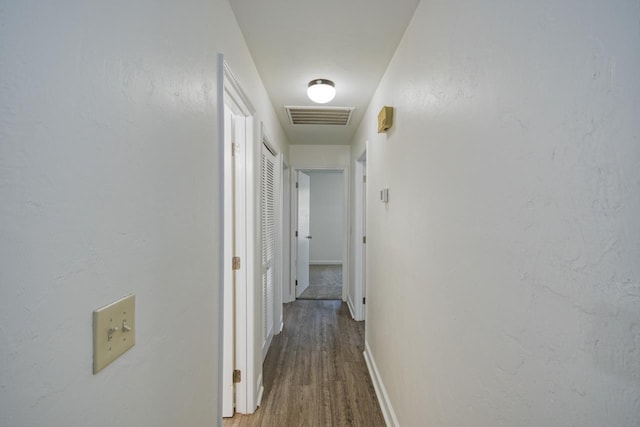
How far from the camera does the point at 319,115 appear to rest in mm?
3129

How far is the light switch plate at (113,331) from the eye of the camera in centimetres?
60

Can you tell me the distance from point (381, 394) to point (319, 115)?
2.55 metres

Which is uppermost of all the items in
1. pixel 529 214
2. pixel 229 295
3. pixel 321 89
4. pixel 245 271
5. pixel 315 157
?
pixel 321 89

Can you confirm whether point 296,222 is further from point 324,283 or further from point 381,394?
point 381,394

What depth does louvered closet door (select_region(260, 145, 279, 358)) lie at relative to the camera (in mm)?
2707

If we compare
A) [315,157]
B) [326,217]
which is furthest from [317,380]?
[326,217]

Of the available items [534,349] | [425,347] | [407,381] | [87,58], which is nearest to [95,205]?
[87,58]

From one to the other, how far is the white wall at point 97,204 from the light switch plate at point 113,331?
0.02 meters

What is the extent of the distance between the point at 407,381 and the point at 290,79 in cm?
219

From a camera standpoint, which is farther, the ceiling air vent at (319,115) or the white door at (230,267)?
the ceiling air vent at (319,115)

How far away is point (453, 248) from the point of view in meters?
1.09

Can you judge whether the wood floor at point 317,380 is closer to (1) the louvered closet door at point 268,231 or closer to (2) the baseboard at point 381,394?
(2) the baseboard at point 381,394

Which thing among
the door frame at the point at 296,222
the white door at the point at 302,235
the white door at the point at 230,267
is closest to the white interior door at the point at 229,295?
the white door at the point at 230,267

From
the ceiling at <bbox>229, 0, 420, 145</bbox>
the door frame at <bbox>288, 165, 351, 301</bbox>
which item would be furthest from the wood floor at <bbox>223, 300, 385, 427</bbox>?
the ceiling at <bbox>229, 0, 420, 145</bbox>
